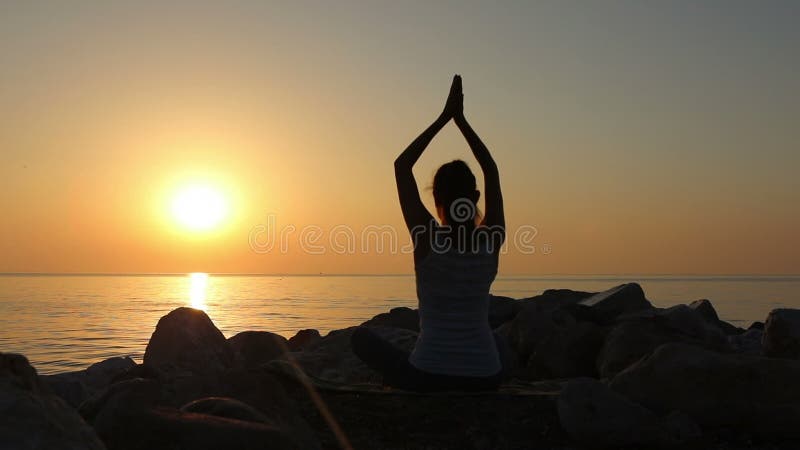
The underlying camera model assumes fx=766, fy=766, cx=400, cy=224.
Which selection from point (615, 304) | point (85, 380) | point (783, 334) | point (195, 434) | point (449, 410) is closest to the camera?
point (195, 434)

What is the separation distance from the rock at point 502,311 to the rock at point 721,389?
206 inches

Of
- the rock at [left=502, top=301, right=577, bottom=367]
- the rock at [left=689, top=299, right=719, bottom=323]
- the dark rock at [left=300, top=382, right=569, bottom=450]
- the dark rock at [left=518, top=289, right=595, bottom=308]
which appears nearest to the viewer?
the dark rock at [left=300, top=382, right=569, bottom=450]

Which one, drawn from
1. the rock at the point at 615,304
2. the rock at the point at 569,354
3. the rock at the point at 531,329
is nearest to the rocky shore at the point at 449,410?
the rock at the point at 569,354

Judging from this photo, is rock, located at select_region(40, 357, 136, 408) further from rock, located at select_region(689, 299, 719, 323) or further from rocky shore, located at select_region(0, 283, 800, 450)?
rock, located at select_region(689, 299, 719, 323)

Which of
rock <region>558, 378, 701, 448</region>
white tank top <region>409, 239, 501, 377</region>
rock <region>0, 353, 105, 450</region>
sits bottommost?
rock <region>558, 378, 701, 448</region>

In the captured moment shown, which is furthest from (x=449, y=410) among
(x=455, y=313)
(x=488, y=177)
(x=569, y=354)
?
(x=569, y=354)

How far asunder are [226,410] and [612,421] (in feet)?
7.69

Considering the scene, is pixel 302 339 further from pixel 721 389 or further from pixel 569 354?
pixel 721 389

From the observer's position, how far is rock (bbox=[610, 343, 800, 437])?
191 inches

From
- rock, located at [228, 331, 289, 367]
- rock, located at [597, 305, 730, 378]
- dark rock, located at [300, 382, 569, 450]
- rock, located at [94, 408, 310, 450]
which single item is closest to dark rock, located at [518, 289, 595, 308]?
rock, located at [228, 331, 289, 367]

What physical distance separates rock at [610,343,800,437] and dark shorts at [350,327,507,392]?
1006mm

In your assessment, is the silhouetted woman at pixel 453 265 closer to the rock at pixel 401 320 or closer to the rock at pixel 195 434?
the rock at pixel 195 434

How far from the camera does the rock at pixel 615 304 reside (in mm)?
9188

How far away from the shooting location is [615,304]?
938 cm
